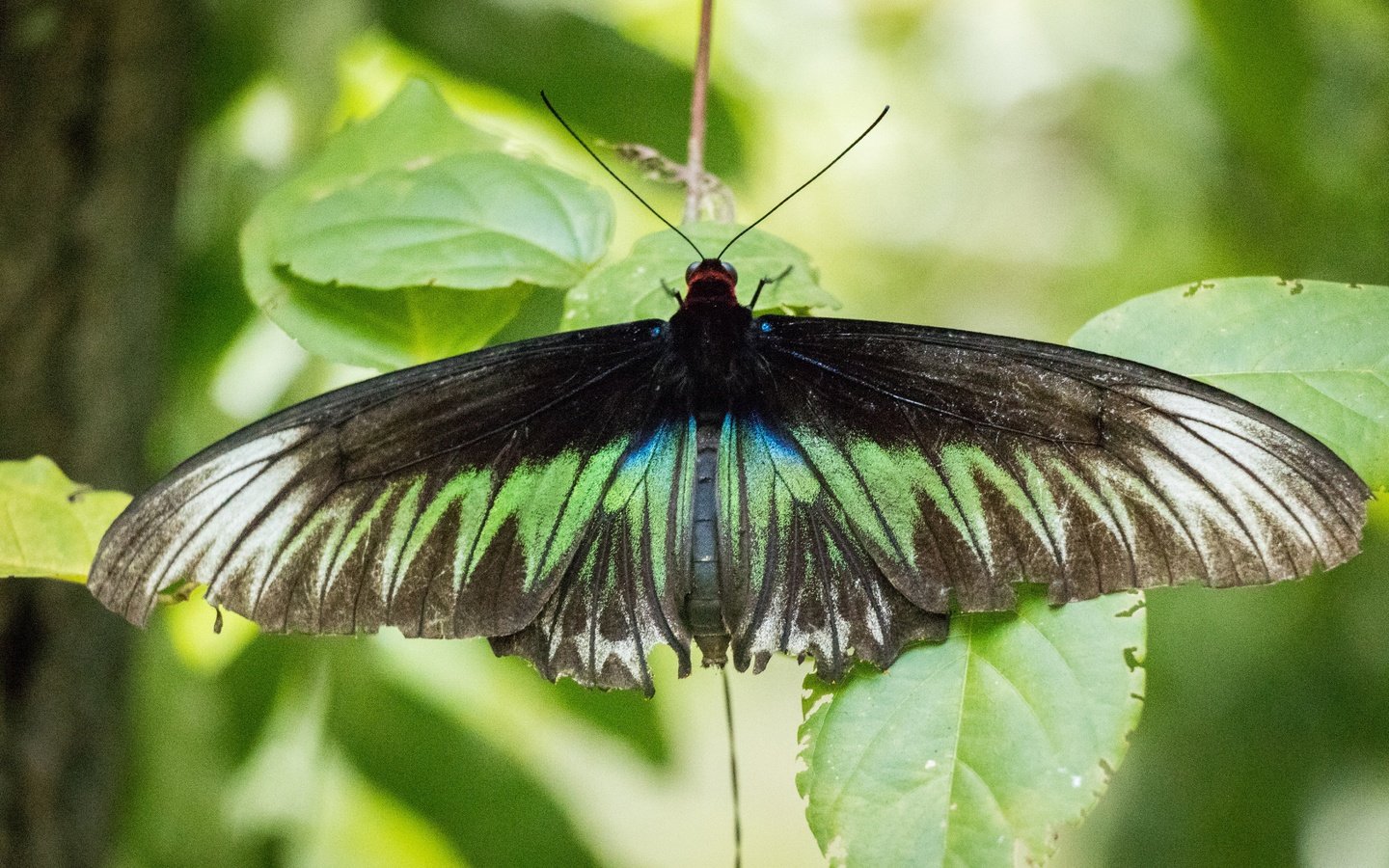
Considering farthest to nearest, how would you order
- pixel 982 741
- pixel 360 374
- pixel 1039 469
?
1. pixel 360 374
2. pixel 1039 469
3. pixel 982 741

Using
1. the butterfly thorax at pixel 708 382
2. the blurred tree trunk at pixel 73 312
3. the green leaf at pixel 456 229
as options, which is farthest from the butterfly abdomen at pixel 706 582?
the blurred tree trunk at pixel 73 312

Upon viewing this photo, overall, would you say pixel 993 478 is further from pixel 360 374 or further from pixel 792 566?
pixel 360 374

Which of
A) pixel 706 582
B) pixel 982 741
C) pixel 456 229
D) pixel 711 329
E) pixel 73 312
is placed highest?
pixel 73 312

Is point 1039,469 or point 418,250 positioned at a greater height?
point 418,250

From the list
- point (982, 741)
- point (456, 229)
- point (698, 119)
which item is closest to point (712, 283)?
point (698, 119)

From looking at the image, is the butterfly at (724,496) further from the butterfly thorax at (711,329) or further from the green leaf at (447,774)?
the green leaf at (447,774)

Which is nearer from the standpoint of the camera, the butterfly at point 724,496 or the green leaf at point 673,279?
the butterfly at point 724,496
